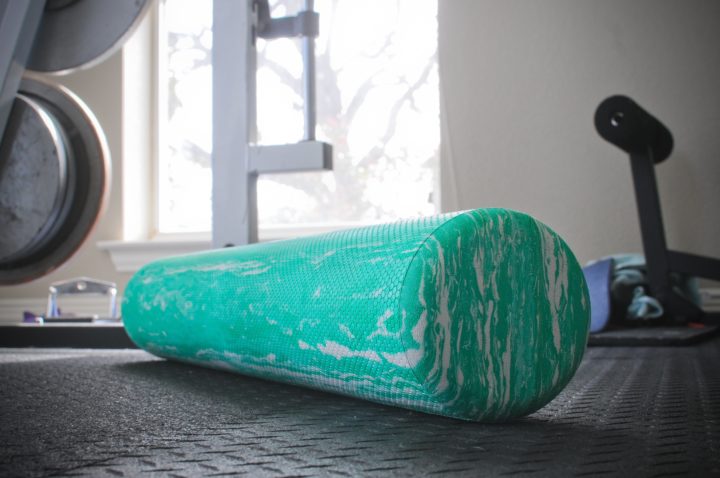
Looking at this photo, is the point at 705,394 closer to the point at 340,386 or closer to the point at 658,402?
the point at 658,402

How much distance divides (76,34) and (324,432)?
0.94m

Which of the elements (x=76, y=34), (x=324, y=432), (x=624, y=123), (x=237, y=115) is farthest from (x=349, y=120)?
(x=324, y=432)

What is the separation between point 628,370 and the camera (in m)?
1.17

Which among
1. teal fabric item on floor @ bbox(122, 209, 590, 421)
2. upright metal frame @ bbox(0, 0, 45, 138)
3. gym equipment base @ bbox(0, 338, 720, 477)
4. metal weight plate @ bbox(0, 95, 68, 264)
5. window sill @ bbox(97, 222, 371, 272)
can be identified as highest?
upright metal frame @ bbox(0, 0, 45, 138)

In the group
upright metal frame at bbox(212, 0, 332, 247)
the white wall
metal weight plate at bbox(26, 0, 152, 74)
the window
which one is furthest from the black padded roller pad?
metal weight plate at bbox(26, 0, 152, 74)

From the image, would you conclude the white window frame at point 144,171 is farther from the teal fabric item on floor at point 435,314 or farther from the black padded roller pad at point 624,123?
the teal fabric item on floor at point 435,314

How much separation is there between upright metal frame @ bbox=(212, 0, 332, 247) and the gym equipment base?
526 millimetres

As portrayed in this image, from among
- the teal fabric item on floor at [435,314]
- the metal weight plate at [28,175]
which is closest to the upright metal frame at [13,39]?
the metal weight plate at [28,175]

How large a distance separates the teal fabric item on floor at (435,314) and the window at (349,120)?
7.33 feet

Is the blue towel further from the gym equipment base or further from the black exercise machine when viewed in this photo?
the gym equipment base

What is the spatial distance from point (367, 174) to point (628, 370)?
2123mm

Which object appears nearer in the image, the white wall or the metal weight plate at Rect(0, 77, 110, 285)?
the metal weight plate at Rect(0, 77, 110, 285)

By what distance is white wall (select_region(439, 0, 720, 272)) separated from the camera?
2670 millimetres

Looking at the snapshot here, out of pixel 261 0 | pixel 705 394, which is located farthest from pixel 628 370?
pixel 261 0
